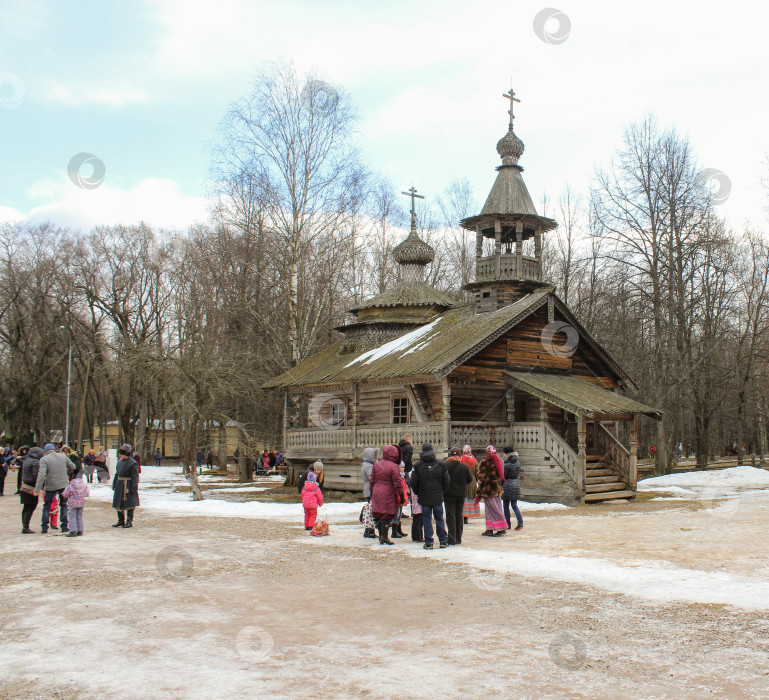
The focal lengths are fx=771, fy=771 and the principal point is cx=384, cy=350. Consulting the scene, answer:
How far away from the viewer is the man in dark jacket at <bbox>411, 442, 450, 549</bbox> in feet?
40.8

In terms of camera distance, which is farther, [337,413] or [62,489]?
[337,413]

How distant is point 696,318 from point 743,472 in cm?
830

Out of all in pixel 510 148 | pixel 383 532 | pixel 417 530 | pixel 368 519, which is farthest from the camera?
pixel 510 148

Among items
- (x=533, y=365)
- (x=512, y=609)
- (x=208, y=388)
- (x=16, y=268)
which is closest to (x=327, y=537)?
(x=512, y=609)

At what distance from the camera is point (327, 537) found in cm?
1448

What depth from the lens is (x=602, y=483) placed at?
22.5 m

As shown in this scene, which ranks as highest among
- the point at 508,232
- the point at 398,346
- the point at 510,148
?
the point at 510,148

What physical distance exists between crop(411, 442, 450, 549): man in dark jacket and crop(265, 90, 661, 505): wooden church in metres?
8.64

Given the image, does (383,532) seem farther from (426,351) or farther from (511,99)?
(511,99)

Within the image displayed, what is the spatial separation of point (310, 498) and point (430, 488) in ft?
12.6

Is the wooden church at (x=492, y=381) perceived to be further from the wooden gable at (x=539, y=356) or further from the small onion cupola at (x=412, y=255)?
the small onion cupola at (x=412, y=255)

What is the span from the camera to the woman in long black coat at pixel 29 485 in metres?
15.5

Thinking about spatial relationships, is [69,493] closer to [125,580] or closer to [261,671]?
[125,580]

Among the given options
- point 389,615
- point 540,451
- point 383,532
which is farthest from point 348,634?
point 540,451
